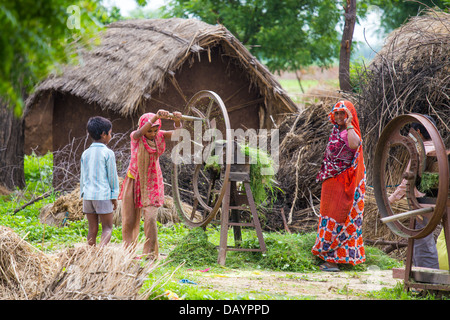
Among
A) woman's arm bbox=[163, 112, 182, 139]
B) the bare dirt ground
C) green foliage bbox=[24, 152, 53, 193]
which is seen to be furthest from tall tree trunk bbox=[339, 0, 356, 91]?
green foliage bbox=[24, 152, 53, 193]

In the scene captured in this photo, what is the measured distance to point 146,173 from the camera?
5.73 m

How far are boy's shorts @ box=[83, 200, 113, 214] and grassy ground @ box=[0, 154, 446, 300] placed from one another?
701 millimetres

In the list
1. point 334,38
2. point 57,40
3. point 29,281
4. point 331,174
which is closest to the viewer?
A: point 57,40

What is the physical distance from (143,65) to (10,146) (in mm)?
3628

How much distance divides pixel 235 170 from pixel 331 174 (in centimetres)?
111

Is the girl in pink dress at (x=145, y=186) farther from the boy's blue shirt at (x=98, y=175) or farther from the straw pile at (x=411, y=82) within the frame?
the straw pile at (x=411, y=82)

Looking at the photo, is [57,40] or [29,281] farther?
[29,281]

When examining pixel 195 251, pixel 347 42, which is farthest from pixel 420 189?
pixel 347 42

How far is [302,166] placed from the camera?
870cm

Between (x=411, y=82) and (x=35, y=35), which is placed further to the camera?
(x=411, y=82)

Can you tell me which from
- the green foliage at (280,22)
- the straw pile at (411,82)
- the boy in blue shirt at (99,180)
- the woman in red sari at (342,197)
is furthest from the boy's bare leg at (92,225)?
the green foliage at (280,22)

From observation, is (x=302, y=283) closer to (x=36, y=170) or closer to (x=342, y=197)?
(x=342, y=197)
